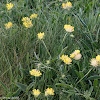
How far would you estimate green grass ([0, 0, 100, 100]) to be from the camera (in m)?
1.28

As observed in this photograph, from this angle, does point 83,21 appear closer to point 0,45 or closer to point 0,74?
point 0,45

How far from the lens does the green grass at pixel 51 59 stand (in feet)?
4.19

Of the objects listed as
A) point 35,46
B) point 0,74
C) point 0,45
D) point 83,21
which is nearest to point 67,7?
point 83,21

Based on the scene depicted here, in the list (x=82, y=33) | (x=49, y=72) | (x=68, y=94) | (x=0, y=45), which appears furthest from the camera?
(x=82, y=33)

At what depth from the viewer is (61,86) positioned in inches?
51.3

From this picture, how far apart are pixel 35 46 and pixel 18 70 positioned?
0.87 feet

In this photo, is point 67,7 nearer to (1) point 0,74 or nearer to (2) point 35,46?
(2) point 35,46

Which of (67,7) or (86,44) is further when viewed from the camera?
(67,7)

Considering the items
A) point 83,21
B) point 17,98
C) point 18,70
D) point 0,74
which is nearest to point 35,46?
point 18,70

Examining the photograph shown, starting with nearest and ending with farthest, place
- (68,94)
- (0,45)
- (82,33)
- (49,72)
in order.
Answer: (68,94), (49,72), (0,45), (82,33)

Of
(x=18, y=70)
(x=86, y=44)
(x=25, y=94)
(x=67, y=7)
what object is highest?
(x=67, y=7)

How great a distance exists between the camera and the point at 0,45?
1.55 meters

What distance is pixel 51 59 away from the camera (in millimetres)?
1485

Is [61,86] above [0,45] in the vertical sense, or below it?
below
